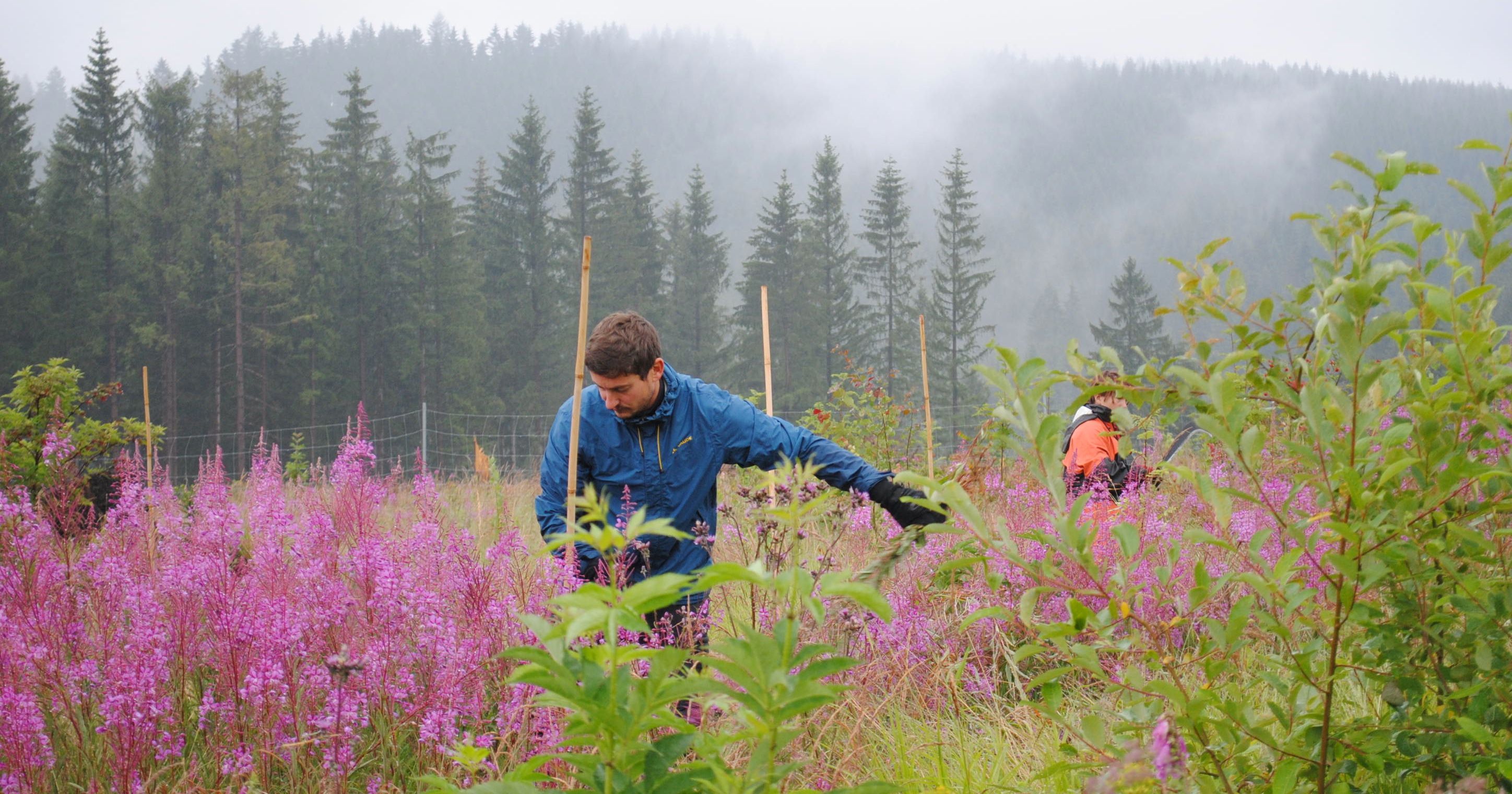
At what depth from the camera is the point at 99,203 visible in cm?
3069

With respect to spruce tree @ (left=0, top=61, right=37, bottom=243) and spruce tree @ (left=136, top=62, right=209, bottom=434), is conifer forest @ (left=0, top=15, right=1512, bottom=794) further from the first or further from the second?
spruce tree @ (left=0, top=61, right=37, bottom=243)

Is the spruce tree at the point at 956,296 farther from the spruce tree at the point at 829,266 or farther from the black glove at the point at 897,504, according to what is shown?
the black glove at the point at 897,504

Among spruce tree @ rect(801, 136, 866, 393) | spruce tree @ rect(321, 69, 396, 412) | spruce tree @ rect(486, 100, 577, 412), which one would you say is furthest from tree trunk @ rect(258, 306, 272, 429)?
spruce tree @ rect(801, 136, 866, 393)

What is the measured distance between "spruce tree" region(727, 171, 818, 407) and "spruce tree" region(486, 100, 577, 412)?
892cm

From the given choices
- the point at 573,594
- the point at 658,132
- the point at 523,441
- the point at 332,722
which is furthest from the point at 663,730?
the point at 658,132

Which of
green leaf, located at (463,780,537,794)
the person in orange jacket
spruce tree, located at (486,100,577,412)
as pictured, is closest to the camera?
green leaf, located at (463,780,537,794)

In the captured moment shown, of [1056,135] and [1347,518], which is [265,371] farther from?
[1056,135]

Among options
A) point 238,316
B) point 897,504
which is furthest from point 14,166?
point 897,504

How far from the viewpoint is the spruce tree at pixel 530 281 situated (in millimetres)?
39188

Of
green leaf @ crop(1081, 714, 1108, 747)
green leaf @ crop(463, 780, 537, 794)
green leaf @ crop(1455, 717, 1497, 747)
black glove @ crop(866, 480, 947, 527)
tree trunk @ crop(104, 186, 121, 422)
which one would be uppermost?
tree trunk @ crop(104, 186, 121, 422)

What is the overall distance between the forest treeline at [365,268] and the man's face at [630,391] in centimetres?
2445

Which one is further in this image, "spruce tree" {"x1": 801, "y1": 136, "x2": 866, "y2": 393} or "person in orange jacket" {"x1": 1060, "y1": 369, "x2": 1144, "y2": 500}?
"spruce tree" {"x1": 801, "y1": 136, "x2": 866, "y2": 393}

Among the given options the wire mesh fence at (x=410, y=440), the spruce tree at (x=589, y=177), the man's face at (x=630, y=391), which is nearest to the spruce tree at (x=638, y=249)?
the spruce tree at (x=589, y=177)

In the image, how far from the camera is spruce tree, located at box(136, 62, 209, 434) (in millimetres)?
29625
